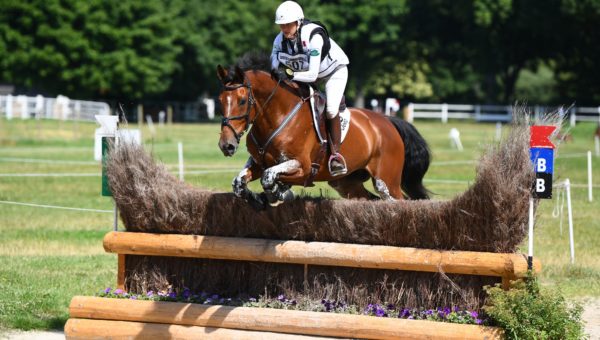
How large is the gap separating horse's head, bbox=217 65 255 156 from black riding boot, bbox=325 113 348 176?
1.07 m

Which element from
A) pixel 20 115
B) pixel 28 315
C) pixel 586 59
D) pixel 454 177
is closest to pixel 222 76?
pixel 28 315

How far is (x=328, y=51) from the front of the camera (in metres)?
7.82

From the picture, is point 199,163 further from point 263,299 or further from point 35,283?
point 263,299

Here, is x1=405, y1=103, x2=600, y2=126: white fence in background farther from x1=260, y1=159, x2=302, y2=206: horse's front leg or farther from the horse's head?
the horse's head

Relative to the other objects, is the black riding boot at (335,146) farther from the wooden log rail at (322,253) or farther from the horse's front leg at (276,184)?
the wooden log rail at (322,253)

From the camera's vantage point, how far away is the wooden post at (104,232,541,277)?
20.3ft

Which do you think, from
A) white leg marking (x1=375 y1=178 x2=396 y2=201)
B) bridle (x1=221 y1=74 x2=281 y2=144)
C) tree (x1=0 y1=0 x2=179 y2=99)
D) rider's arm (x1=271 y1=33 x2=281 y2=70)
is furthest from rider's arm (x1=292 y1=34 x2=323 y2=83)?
tree (x1=0 y1=0 x2=179 y2=99)

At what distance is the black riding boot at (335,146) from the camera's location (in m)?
7.84

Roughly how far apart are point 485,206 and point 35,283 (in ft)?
16.9

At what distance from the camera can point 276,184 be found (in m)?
6.97

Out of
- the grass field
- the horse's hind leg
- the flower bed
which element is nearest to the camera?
the flower bed

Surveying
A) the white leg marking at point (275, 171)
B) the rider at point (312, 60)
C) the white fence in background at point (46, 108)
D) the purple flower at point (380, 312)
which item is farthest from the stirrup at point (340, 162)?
the white fence in background at point (46, 108)

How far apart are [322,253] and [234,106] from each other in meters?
1.34

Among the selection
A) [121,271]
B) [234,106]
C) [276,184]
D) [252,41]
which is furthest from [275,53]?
[252,41]
